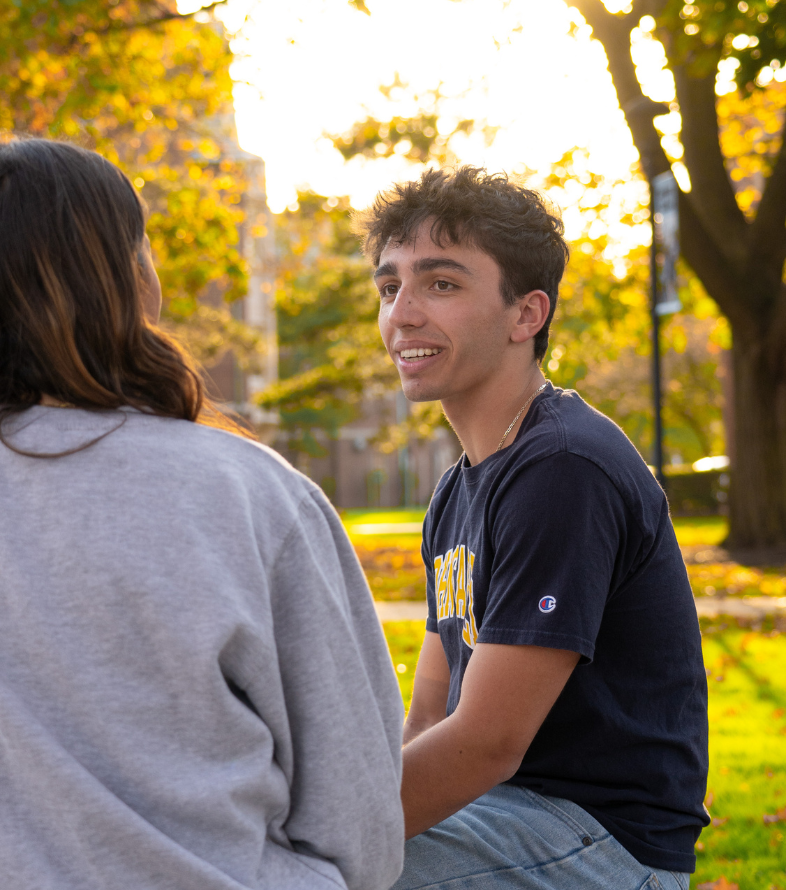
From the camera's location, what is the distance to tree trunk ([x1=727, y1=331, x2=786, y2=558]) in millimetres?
12844

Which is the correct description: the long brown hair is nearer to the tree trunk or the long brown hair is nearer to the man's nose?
the man's nose

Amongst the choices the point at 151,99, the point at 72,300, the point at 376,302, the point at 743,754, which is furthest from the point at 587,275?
the point at 72,300

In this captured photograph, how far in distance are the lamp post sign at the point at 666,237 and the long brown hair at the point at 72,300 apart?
331 inches

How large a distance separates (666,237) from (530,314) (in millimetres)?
7639

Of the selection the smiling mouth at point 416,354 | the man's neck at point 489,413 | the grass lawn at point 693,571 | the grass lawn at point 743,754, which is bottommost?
the grass lawn at point 693,571

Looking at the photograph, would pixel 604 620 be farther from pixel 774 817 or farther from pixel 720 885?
pixel 774 817

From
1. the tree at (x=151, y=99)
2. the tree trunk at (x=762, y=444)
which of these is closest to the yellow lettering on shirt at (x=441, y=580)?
the tree at (x=151, y=99)

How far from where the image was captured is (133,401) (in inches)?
55.1

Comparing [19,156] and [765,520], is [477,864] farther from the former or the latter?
[765,520]

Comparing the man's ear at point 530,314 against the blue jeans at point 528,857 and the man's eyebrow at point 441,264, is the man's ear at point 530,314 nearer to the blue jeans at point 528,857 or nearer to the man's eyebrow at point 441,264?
the man's eyebrow at point 441,264

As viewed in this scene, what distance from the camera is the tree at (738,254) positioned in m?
11.2

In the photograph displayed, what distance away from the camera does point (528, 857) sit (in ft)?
6.14

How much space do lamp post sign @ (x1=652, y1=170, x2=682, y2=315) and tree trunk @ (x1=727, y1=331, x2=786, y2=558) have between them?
3.45 metres

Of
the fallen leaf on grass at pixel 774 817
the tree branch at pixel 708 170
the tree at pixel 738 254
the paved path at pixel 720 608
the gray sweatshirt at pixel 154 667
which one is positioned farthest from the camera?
the tree branch at pixel 708 170
